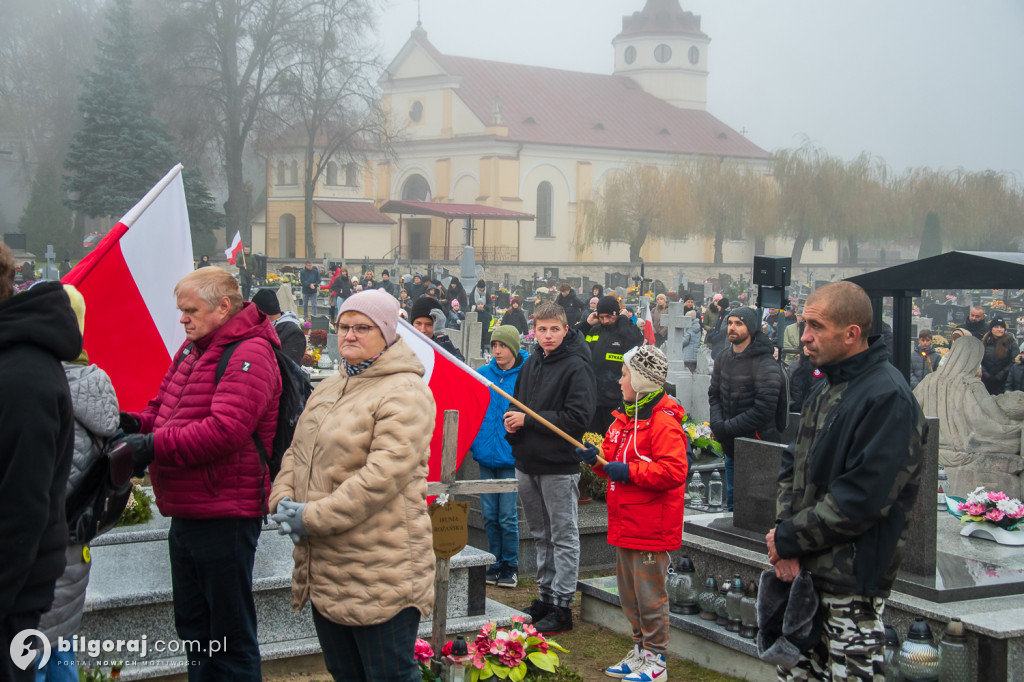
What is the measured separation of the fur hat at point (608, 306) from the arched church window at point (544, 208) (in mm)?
50497

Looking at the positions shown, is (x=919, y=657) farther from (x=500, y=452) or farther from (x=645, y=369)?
(x=500, y=452)

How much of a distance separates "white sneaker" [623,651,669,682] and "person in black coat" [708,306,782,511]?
8.11 feet

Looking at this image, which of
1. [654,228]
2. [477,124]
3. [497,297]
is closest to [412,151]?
[477,124]

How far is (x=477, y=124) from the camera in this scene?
5803cm

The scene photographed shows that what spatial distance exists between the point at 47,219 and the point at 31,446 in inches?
2000

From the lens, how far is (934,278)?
7.07 m

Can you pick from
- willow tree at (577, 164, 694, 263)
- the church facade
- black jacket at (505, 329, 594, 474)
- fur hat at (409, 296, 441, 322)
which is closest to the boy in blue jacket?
black jacket at (505, 329, 594, 474)

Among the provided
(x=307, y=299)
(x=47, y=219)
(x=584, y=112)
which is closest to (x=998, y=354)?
(x=307, y=299)

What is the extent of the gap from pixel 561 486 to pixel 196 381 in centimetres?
264

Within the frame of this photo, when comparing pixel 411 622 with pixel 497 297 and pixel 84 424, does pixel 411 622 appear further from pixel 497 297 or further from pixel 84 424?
pixel 497 297

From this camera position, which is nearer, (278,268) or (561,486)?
(561,486)

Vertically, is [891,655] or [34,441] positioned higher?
[34,441]

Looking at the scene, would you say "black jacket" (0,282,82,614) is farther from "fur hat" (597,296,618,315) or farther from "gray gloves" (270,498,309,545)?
"fur hat" (597,296,618,315)

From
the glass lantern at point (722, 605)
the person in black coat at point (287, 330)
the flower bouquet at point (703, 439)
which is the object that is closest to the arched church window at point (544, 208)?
the flower bouquet at point (703, 439)
